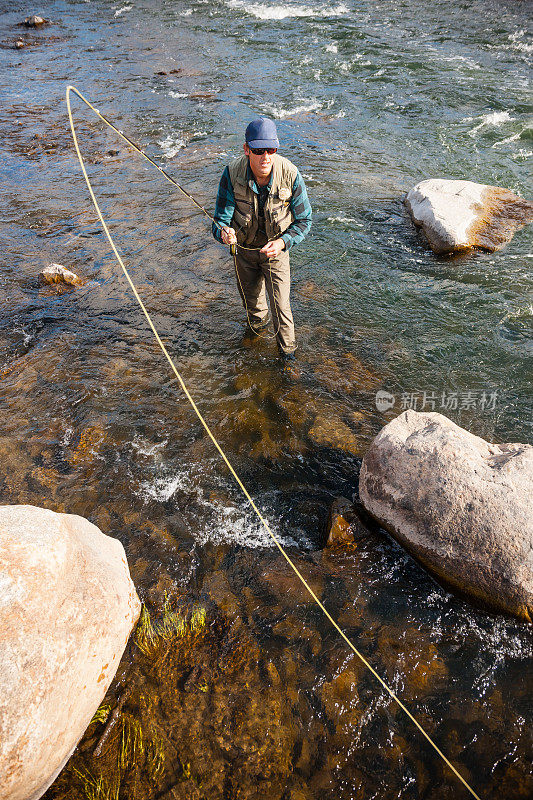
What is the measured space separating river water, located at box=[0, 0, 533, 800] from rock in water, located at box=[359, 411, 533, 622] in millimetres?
Result: 270

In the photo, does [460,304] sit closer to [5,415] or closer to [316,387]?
[316,387]

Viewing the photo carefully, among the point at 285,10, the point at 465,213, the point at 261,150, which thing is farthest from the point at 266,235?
the point at 285,10

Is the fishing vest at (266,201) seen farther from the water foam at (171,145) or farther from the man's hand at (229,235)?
the water foam at (171,145)

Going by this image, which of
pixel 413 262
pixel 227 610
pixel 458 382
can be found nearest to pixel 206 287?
pixel 413 262

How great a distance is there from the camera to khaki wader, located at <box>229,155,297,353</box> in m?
4.79

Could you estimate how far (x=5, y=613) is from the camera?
2.94 m

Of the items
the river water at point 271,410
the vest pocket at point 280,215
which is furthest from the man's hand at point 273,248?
the river water at point 271,410

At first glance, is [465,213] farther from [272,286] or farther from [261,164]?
[261,164]

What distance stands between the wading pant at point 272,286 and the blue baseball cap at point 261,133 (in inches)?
41.6

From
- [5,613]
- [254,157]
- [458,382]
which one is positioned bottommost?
[458,382]

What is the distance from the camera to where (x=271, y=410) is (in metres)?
5.56

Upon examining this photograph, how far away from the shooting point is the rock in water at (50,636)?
273 centimetres

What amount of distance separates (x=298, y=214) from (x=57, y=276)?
12.4ft

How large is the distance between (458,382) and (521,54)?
13196 mm
